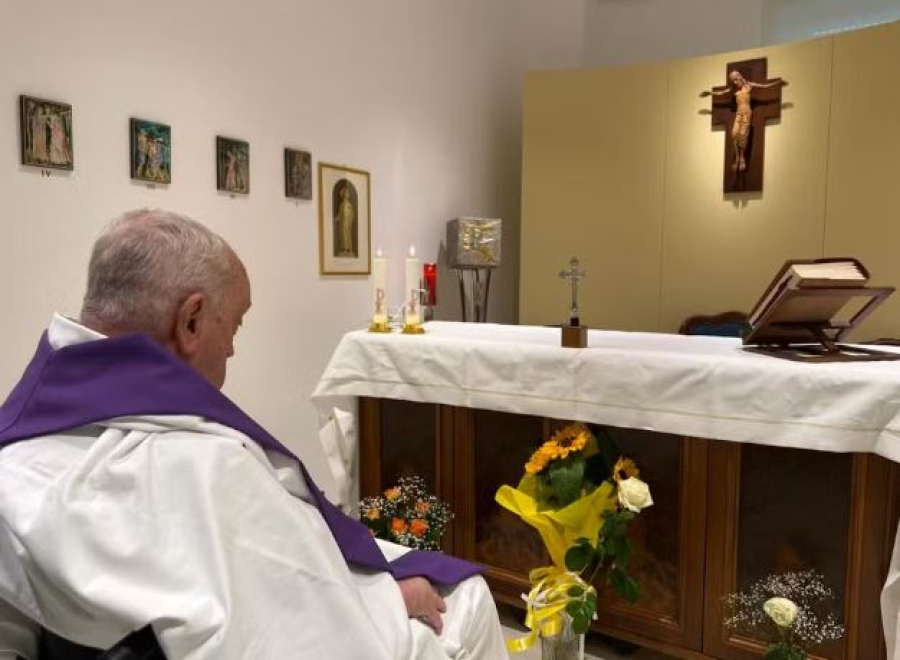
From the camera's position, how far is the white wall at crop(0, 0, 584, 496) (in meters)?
2.55

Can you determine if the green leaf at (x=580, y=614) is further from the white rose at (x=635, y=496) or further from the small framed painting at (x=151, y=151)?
the small framed painting at (x=151, y=151)

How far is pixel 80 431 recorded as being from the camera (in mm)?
1095

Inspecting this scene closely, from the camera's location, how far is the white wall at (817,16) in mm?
4941

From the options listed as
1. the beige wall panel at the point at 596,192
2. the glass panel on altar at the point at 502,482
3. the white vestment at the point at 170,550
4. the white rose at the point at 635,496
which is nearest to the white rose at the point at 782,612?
the white rose at the point at 635,496

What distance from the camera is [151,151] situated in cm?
290

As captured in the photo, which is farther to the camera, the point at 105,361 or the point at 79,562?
the point at 105,361

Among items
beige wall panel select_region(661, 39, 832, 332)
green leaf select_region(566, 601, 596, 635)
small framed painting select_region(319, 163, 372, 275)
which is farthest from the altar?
beige wall panel select_region(661, 39, 832, 332)

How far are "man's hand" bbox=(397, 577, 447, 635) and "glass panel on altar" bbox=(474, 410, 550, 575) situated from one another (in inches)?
40.0

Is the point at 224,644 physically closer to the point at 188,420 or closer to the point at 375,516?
the point at 188,420

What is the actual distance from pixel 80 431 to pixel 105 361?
11 centimetres

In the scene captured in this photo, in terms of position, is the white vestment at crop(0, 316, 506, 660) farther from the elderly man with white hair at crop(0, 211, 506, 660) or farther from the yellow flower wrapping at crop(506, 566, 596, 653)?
the yellow flower wrapping at crop(506, 566, 596, 653)

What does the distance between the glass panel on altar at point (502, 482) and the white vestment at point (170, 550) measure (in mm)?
1463

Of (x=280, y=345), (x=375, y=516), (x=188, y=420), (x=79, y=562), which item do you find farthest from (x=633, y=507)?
(x=280, y=345)

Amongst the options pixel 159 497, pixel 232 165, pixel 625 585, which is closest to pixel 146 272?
pixel 159 497
